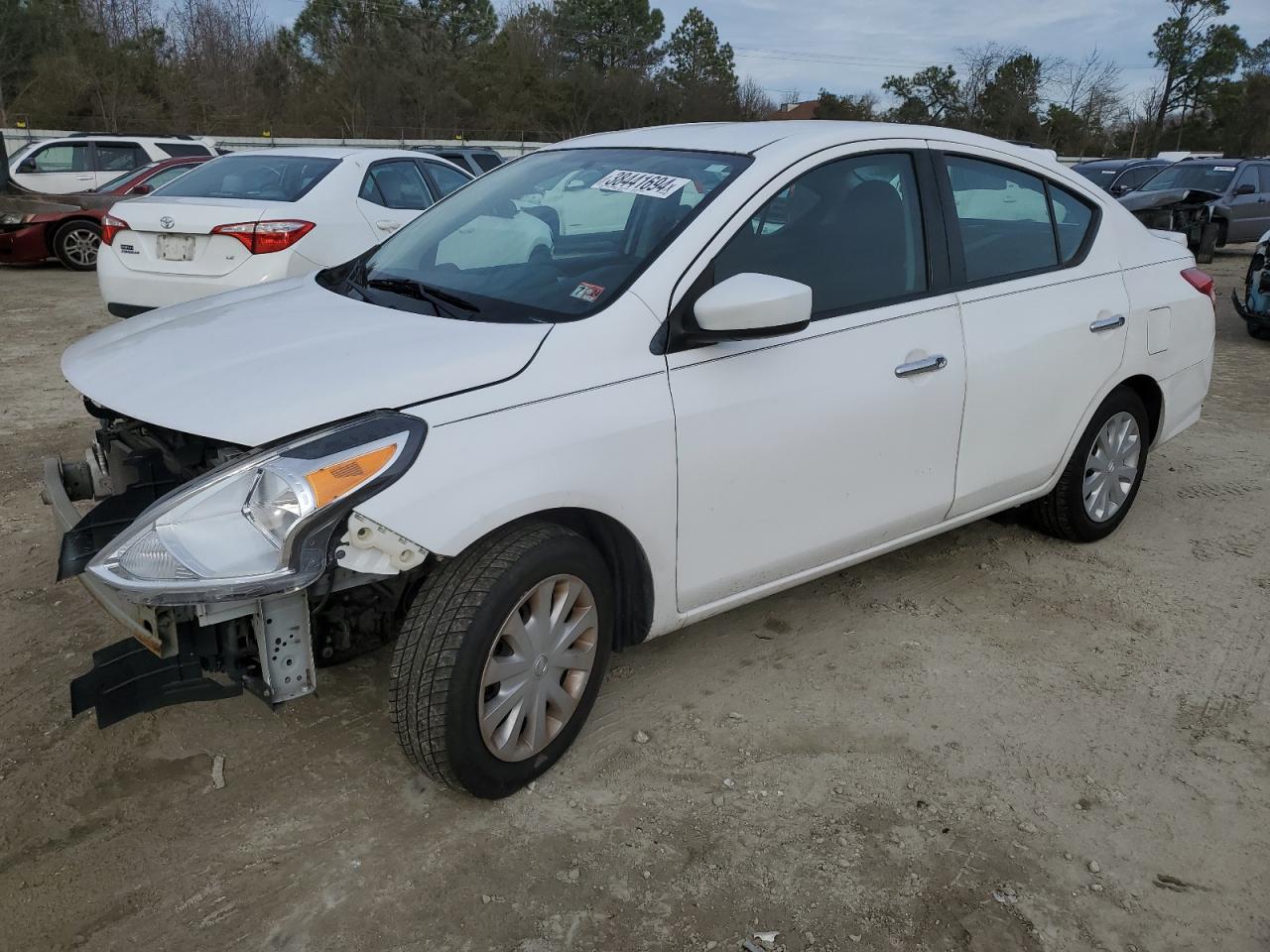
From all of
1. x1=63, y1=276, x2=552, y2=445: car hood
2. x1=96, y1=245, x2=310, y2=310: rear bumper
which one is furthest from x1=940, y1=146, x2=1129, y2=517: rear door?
x1=96, y1=245, x2=310, y2=310: rear bumper

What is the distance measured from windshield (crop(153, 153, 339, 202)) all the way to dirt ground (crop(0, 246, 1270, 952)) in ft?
12.9

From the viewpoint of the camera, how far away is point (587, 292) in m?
2.91

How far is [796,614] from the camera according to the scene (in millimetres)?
3904

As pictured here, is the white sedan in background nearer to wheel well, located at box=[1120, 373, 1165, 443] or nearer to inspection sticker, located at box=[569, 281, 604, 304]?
inspection sticker, located at box=[569, 281, 604, 304]

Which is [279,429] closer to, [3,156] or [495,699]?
[495,699]

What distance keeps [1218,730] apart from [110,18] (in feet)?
152

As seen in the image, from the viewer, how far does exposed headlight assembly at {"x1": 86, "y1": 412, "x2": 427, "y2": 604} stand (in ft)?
7.39

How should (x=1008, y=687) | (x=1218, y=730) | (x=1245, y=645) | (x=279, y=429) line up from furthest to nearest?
1. (x=1245, y=645)
2. (x=1008, y=687)
3. (x=1218, y=730)
4. (x=279, y=429)

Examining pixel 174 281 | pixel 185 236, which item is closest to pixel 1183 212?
pixel 185 236

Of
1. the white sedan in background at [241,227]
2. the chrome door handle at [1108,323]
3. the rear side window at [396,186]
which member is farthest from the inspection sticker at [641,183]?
the rear side window at [396,186]

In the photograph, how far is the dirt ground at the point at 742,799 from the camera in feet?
7.85

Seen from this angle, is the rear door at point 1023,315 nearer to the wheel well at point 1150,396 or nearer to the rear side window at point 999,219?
the rear side window at point 999,219

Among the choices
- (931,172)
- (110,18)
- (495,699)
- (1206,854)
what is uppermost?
(110,18)

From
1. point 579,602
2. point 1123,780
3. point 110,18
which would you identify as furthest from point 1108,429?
point 110,18
